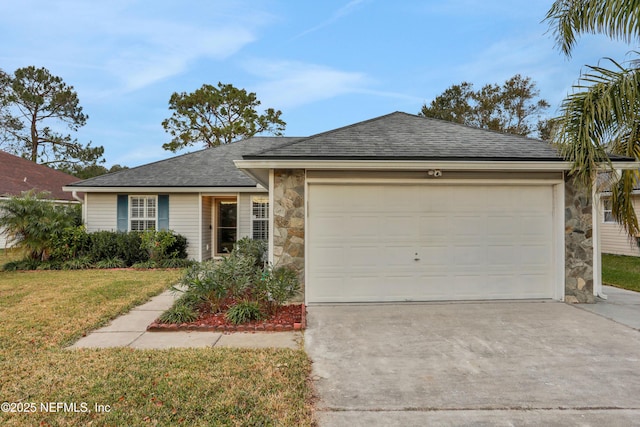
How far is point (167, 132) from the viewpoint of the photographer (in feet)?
87.7

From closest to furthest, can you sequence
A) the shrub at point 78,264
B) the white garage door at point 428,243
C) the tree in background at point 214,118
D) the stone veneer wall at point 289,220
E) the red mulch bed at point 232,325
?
the red mulch bed at point 232,325 < the stone veneer wall at point 289,220 < the white garage door at point 428,243 < the shrub at point 78,264 < the tree in background at point 214,118

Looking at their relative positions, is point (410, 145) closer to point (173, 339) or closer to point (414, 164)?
point (414, 164)

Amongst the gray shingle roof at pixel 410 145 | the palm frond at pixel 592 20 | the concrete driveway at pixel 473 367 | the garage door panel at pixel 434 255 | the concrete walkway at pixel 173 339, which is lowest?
the concrete walkway at pixel 173 339

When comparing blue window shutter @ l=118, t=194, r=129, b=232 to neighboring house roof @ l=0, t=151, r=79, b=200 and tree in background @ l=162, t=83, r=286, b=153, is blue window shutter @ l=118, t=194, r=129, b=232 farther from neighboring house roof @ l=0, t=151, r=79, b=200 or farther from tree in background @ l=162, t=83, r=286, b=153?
tree in background @ l=162, t=83, r=286, b=153

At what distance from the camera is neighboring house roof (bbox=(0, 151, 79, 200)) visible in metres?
17.5

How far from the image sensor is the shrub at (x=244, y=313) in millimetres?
5219

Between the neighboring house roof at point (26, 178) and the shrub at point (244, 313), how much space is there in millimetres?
16511

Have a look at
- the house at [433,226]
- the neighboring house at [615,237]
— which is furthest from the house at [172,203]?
the neighboring house at [615,237]

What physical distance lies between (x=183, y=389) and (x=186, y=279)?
279cm

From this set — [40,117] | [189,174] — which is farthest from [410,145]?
[40,117]

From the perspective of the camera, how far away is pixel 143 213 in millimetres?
12188

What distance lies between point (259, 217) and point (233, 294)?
6518mm

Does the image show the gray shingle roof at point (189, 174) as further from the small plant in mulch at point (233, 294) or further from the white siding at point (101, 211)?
the small plant in mulch at point (233, 294)

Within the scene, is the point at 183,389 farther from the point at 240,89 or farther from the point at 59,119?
the point at 59,119
